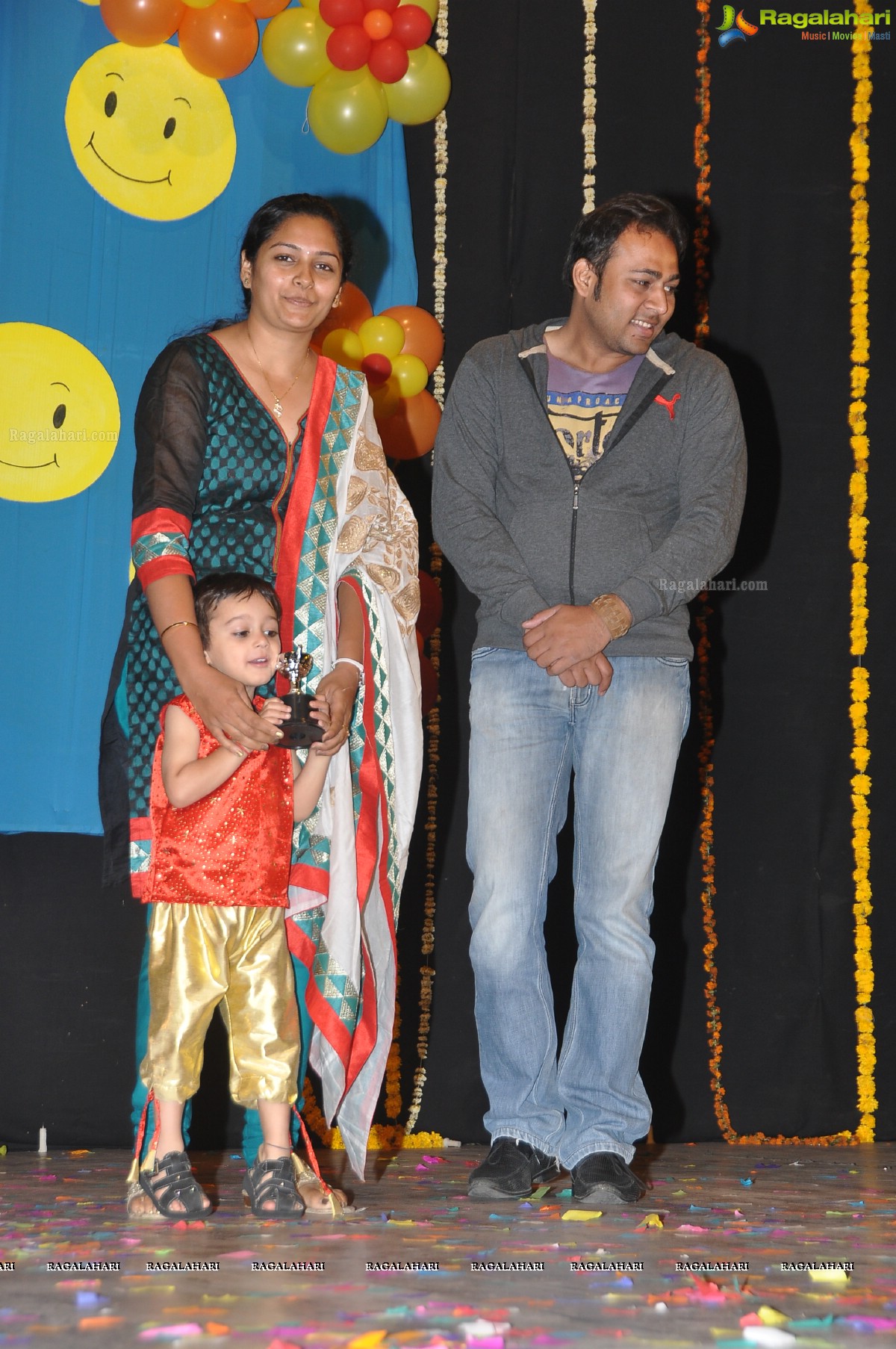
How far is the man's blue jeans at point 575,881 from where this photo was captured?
7.16 feet

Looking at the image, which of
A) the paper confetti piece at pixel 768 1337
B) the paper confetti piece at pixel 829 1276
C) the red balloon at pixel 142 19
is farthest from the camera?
the red balloon at pixel 142 19

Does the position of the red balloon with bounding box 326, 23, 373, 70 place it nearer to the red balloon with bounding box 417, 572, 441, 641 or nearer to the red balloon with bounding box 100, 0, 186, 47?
the red balloon with bounding box 100, 0, 186, 47

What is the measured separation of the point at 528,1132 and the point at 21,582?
1.76m

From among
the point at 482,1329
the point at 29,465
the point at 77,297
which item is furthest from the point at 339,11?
the point at 482,1329

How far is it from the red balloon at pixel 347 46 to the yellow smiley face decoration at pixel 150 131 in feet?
1.00

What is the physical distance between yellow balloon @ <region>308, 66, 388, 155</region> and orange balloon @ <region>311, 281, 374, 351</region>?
34cm

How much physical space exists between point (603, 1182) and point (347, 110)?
2420 millimetres

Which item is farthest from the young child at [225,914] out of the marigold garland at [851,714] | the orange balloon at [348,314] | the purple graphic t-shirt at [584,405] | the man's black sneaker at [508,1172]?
the marigold garland at [851,714]

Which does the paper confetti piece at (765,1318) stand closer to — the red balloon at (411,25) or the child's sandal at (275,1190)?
the child's sandal at (275,1190)

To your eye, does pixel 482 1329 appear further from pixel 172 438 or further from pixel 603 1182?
pixel 172 438

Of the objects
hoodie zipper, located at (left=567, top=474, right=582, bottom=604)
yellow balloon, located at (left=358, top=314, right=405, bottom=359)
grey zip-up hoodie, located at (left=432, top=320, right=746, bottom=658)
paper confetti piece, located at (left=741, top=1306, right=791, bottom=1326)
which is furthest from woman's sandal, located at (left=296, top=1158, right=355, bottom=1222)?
yellow balloon, located at (left=358, top=314, right=405, bottom=359)

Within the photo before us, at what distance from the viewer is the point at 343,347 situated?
3.14 meters

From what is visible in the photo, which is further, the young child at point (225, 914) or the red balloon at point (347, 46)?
the red balloon at point (347, 46)

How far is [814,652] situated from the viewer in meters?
3.51
